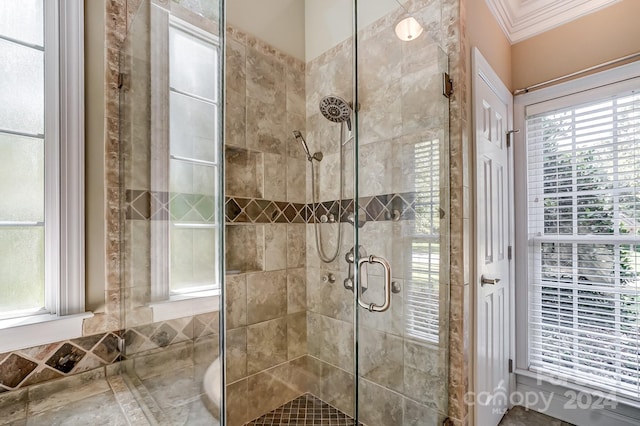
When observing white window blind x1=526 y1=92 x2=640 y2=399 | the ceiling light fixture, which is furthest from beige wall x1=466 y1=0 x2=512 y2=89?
white window blind x1=526 y1=92 x2=640 y2=399

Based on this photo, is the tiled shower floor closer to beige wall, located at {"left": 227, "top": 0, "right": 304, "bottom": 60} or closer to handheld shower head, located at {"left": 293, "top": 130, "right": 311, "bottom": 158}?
handheld shower head, located at {"left": 293, "top": 130, "right": 311, "bottom": 158}

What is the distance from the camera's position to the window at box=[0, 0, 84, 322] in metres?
1.12

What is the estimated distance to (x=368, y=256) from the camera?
1.15m

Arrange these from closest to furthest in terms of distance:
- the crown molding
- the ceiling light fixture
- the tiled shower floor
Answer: the ceiling light fixture → the tiled shower floor → the crown molding

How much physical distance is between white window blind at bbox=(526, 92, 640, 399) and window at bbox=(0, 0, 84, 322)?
102 inches

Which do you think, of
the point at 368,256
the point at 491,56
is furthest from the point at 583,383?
the point at 491,56

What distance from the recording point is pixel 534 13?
1937 millimetres

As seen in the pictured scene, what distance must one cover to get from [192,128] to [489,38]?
71.9 inches

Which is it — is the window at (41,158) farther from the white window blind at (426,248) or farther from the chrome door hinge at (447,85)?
the chrome door hinge at (447,85)

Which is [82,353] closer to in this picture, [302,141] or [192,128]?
[192,128]

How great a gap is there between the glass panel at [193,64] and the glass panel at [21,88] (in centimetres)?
67

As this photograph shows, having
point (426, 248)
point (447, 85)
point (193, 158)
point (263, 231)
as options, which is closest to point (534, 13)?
point (447, 85)

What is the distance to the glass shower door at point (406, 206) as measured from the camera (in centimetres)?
127

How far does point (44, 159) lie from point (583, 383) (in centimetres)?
302
